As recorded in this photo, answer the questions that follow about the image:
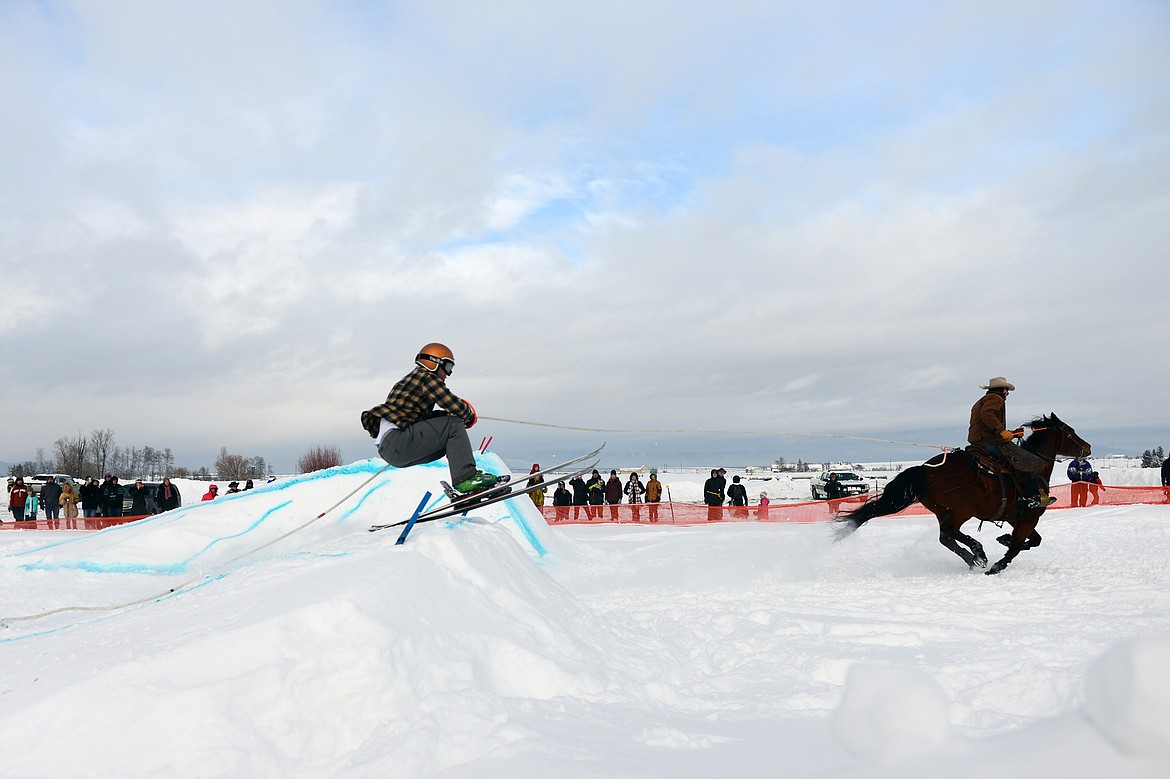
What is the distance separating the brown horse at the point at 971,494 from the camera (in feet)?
29.5

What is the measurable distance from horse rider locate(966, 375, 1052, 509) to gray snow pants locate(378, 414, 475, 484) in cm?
599

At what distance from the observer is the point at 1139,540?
10992mm

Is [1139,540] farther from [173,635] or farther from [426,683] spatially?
[173,635]

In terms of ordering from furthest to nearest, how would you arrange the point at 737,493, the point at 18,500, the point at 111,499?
the point at 18,500 < the point at 737,493 < the point at 111,499

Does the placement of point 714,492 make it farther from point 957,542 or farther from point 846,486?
point 846,486

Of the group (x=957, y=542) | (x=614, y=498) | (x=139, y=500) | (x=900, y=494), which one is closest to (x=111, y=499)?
(x=139, y=500)

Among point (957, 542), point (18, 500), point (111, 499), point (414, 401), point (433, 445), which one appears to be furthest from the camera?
point (18, 500)

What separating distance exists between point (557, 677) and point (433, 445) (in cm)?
346

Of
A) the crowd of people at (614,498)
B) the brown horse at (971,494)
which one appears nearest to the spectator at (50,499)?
the crowd of people at (614,498)

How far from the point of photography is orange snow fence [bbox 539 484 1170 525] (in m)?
17.2

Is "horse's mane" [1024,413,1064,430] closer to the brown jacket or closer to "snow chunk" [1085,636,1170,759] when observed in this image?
the brown jacket

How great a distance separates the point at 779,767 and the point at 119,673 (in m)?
2.56

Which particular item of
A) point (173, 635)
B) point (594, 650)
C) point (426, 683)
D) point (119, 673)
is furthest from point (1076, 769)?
point (173, 635)

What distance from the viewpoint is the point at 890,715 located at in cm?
218
